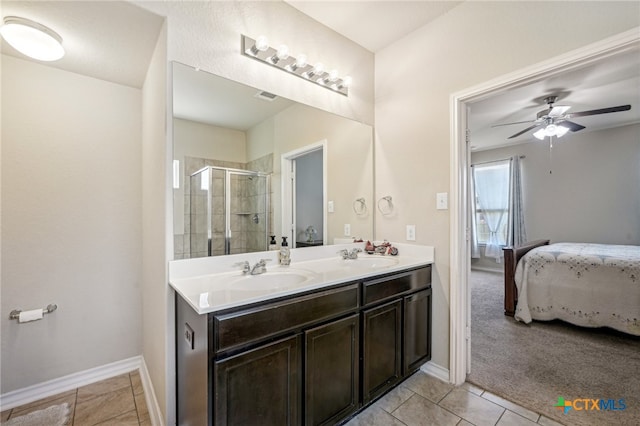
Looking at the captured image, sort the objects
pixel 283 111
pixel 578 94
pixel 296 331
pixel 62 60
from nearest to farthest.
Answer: pixel 296 331, pixel 62 60, pixel 283 111, pixel 578 94

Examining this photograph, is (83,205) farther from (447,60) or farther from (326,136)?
(447,60)

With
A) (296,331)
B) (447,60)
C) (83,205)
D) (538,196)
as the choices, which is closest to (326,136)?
(447,60)

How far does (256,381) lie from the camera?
3.90 feet

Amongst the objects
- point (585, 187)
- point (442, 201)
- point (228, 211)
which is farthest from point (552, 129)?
point (228, 211)

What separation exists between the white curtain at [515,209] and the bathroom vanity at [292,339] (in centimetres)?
431

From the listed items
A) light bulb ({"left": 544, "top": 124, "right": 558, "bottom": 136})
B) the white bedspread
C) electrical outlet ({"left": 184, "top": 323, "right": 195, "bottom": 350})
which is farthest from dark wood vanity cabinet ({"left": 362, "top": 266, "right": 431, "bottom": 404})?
light bulb ({"left": 544, "top": 124, "right": 558, "bottom": 136})

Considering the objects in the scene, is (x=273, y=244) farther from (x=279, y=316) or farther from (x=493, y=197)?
(x=493, y=197)

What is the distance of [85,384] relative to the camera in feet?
6.61

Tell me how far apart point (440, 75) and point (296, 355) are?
2.09 meters

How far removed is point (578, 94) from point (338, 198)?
2970mm

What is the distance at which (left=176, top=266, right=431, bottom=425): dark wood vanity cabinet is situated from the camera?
43.9 inches

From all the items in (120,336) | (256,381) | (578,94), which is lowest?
(120,336)

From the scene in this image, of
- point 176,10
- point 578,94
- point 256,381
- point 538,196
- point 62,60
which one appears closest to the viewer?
point 256,381

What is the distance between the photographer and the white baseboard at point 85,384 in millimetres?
1731
